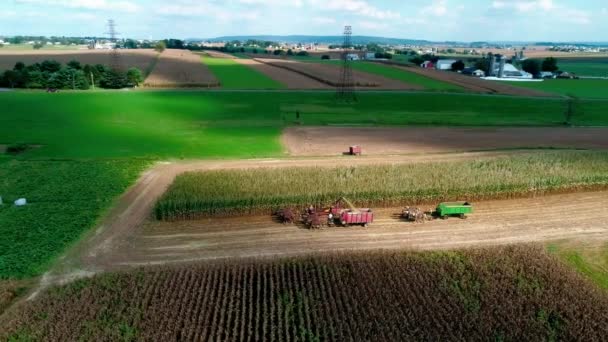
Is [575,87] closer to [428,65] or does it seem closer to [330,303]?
[428,65]

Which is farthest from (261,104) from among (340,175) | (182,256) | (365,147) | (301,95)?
(182,256)

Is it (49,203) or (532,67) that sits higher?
(532,67)

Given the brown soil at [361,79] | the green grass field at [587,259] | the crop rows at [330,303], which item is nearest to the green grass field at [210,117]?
the brown soil at [361,79]

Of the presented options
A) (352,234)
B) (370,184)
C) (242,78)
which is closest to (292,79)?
(242,78)

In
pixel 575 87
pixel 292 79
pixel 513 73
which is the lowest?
pixel 575 87

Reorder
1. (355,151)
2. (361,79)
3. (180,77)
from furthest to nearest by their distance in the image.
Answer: (361,79) < (180,77) < (355,151)

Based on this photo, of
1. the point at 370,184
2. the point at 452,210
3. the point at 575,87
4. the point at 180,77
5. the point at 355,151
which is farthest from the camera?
the point at 575,87

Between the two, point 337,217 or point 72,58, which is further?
point 72,58

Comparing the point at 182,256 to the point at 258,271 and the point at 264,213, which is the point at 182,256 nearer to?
the point at 258,271
